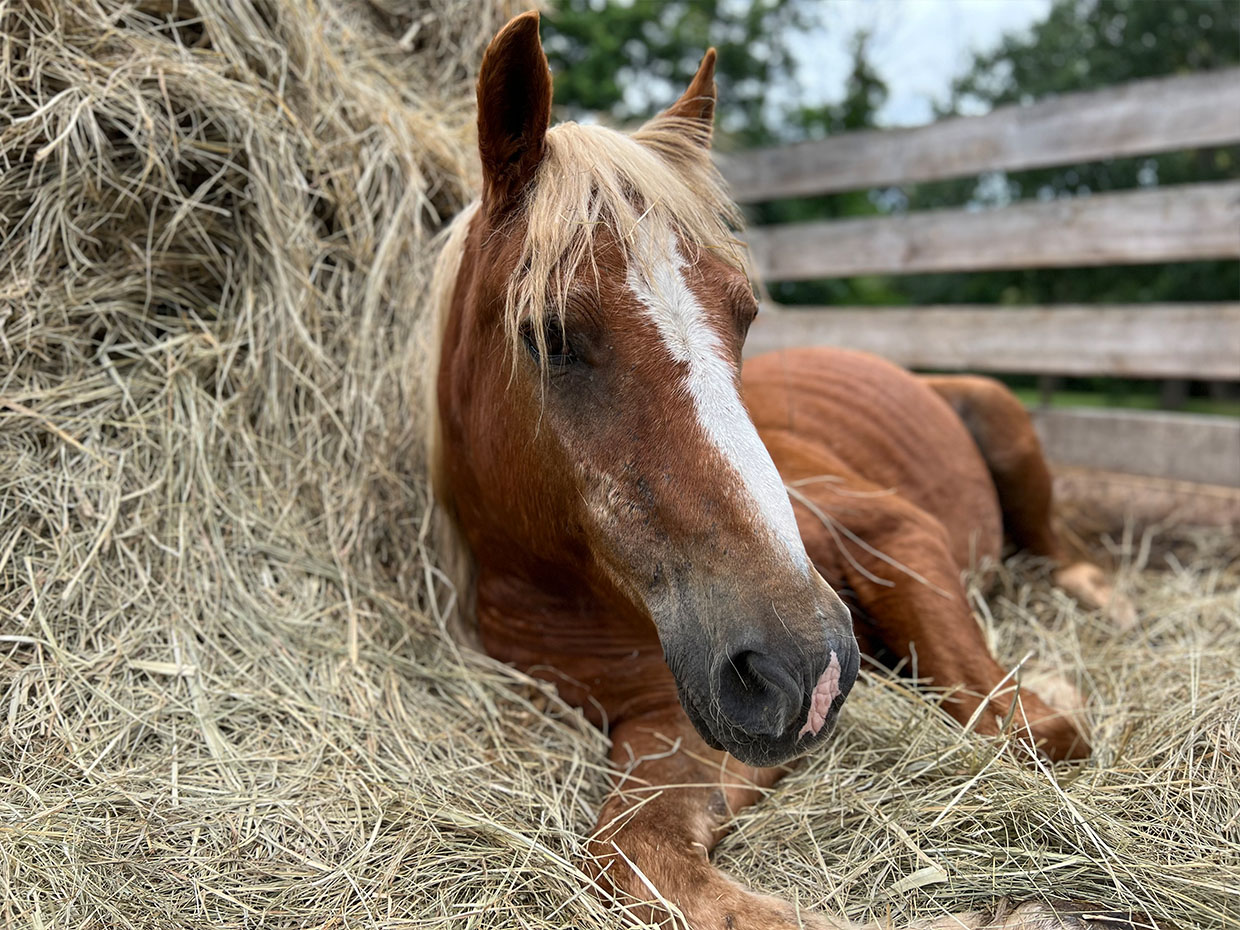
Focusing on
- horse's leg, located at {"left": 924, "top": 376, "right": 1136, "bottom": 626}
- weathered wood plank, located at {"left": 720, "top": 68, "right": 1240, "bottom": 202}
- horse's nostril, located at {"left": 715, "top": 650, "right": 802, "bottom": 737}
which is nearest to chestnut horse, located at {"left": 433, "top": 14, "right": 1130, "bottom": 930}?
horse's nostril, located at {"left": 715, "top": 650, "right": 802, "bottom": 737}

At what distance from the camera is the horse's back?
2854 mm

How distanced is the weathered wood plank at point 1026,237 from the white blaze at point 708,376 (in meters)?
3.27

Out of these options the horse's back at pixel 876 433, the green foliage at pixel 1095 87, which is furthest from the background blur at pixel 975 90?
the horse's back at pixel 876 433

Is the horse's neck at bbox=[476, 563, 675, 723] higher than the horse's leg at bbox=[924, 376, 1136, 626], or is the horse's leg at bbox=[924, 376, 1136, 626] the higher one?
the horse's neck at bbox=[476, 563, 675, 723]

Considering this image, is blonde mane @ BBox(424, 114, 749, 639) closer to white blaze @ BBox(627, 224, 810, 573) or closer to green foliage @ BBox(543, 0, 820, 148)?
white blaze @ BBox(627, 224, 810, 573)

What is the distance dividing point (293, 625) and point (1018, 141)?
447cm

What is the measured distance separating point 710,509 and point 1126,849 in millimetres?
954

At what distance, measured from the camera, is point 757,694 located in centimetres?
141

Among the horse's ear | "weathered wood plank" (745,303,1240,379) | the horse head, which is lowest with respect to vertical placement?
"weathered wood plank" (745,303,1240,379)

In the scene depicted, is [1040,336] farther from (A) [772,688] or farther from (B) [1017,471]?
(A) [772,688]

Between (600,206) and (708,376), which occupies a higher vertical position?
(600,206)

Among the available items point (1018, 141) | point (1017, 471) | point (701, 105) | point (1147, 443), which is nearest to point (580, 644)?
point (701, 105)

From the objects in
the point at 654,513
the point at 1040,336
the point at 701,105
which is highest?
the point at 701,105

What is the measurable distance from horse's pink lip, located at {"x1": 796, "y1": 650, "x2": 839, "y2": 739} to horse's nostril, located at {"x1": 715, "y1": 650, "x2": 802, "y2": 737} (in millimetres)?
45
